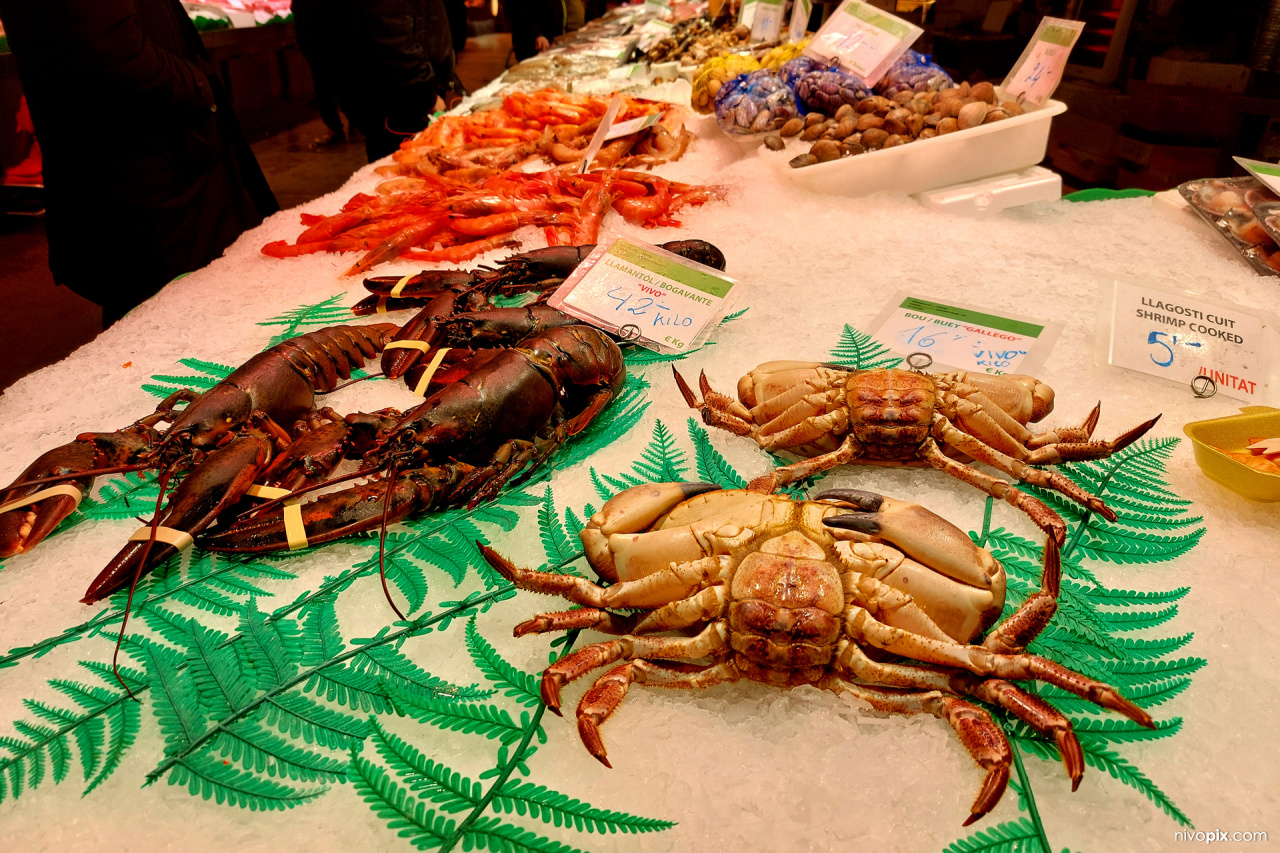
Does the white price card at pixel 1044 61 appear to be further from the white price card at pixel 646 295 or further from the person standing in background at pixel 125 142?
the person standing in background at pixel 125 142

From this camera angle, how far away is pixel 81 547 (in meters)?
1.59

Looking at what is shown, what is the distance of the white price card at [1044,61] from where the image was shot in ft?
10.5

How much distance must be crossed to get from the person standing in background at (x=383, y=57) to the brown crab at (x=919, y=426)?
144 inches

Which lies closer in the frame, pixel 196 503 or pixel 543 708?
pixel 543 708

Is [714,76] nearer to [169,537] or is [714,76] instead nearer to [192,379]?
[192,379]

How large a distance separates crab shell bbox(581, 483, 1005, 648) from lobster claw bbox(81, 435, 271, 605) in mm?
818

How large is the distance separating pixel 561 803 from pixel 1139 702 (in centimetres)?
95

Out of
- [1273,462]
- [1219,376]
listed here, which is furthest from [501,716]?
[1219,376]

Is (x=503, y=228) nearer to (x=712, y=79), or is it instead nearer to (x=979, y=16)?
(x=712, y=79)

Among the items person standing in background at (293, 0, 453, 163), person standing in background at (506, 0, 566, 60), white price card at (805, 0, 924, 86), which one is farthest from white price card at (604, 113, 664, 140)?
person standing in background at (506, 0, 566, 60)

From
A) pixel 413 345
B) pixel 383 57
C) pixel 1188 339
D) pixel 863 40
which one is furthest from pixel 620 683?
pixel 383 57

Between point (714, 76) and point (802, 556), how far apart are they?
12.6 feet

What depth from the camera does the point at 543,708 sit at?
3.96 ft

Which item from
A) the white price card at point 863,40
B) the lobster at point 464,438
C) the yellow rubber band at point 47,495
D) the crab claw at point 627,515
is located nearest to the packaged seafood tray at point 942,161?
the white price card at point 863,40
